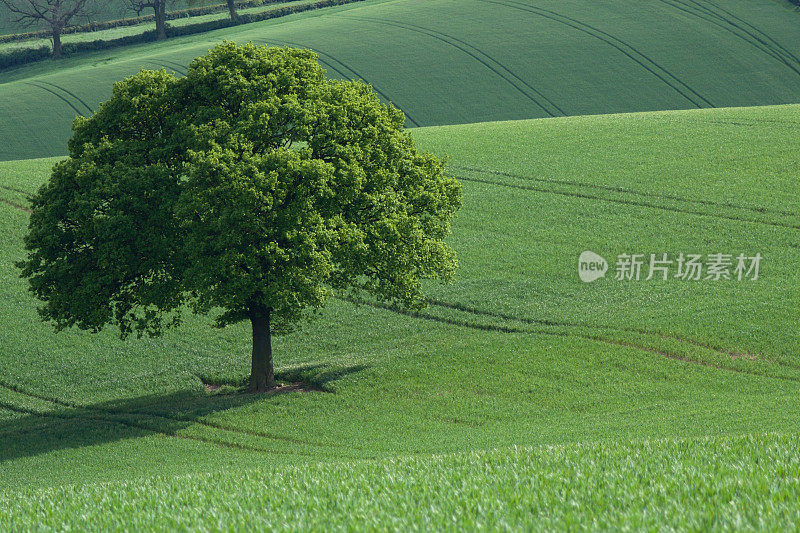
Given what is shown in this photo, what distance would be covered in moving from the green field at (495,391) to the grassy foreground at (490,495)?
2.9 inches

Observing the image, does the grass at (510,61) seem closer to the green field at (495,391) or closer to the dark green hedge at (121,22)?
the dark green hedge at (121,22)

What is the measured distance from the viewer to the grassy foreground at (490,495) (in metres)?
11.0

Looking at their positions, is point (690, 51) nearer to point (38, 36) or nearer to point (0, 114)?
point (0, 114)

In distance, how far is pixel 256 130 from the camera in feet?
102

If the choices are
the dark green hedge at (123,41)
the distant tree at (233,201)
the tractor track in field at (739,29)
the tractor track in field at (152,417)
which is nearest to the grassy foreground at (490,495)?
the tractor track in field at (152,417)

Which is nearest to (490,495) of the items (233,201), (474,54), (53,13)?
(233,201)

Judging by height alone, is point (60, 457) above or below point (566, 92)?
below

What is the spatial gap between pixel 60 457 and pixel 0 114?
75.2m

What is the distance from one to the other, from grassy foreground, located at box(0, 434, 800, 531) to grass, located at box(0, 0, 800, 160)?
242 feet

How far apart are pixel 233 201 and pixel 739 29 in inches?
3980

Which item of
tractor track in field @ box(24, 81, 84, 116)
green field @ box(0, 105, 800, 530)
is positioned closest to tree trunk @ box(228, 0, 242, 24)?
tractor track in field @ box(24, 81, 84, 116)

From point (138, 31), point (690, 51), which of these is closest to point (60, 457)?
point (690, 51)

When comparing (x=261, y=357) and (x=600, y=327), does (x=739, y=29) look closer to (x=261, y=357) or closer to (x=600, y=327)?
(x=600, y=327)

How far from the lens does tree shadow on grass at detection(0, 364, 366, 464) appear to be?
93.2 ft
